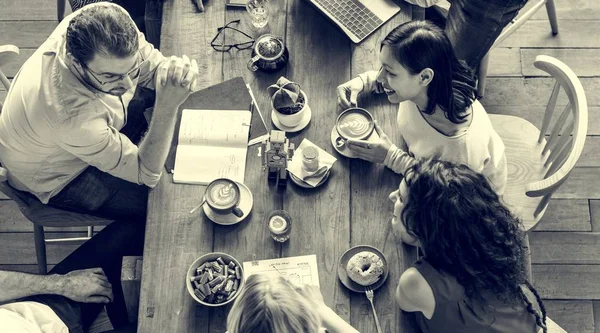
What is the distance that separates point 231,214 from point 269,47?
659 millimetres

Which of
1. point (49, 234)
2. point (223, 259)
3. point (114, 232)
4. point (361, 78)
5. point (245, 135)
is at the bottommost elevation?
point (49, 234)

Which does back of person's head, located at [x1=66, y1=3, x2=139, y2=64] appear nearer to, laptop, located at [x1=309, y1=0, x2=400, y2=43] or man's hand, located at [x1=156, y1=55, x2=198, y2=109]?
man's hand, located at [x1=156, y1=55, x2=198, y2=109]

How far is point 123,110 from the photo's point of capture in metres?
2.52

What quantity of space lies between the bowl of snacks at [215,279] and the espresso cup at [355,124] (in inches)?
23.3

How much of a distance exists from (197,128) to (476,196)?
1.01 metres

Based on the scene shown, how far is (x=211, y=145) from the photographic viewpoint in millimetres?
2451

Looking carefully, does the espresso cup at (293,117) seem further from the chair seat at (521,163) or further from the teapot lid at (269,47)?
the chair seat at (521,163)

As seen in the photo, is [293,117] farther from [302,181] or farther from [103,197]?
[103,197]

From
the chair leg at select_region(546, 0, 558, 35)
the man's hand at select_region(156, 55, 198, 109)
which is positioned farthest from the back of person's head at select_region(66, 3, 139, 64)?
the chair leg at select_region(546, 0, 558, 35)

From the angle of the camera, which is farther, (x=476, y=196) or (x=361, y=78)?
(x=361, y=78)

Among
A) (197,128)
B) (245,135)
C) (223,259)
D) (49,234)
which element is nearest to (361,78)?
(245,135)

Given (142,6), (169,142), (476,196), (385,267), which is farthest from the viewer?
(142,6)

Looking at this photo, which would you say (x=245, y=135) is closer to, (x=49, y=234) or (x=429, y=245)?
(x=429, y=245)

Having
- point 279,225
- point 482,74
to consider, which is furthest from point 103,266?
point 482,74
